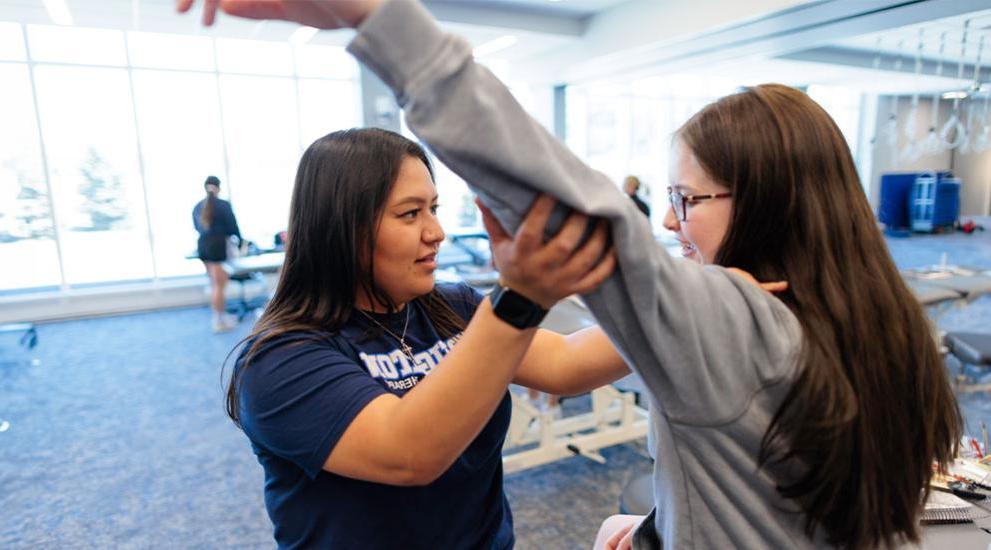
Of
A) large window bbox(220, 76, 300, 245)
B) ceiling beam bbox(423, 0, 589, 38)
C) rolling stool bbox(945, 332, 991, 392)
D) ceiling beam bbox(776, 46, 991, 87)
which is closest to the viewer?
rolling stool bbox(945, 332, 991, 392)

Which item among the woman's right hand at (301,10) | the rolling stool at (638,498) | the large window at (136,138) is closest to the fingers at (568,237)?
the woman's right hand at (301,10)

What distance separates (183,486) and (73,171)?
18.5ft

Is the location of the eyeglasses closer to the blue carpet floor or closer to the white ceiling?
the blue carpet floor

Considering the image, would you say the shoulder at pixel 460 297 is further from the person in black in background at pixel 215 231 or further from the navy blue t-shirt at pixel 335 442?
the person in black in background at pixel 215 231

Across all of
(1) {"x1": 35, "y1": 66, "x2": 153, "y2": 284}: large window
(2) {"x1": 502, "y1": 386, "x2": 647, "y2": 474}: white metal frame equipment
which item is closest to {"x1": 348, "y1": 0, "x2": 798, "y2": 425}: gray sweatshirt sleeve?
(2) {"x1": 502, "y1": 386, "x2": 647, "y2": 474}: white metal frame equipment

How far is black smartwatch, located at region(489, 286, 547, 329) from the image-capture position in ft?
1.96

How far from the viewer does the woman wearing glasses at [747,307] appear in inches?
19.2

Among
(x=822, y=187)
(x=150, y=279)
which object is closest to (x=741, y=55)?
(x=822, y=187)

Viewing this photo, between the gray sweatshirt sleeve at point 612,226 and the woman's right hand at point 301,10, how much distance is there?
2cm

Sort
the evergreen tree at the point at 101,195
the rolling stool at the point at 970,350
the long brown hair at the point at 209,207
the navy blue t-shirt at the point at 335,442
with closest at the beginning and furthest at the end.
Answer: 1. the navy blue t-shirt at the point at 335,442
2. the rolling stool at the point at 970,350
3. the long brown hair at the point at 209,207
4. the evergreen tree at the point at 101,195

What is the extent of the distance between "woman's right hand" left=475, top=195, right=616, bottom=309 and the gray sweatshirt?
2cm

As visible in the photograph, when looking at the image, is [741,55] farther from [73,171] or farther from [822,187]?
[73,171]

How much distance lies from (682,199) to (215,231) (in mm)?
6004

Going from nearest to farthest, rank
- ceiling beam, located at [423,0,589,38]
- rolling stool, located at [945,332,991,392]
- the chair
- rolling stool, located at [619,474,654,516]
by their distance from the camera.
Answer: rolling stool, located at [619,474,654,516]
rolling stool, located at [945,332,991,392]
the chair
ceiling beam, located at [423,0,589,38]
